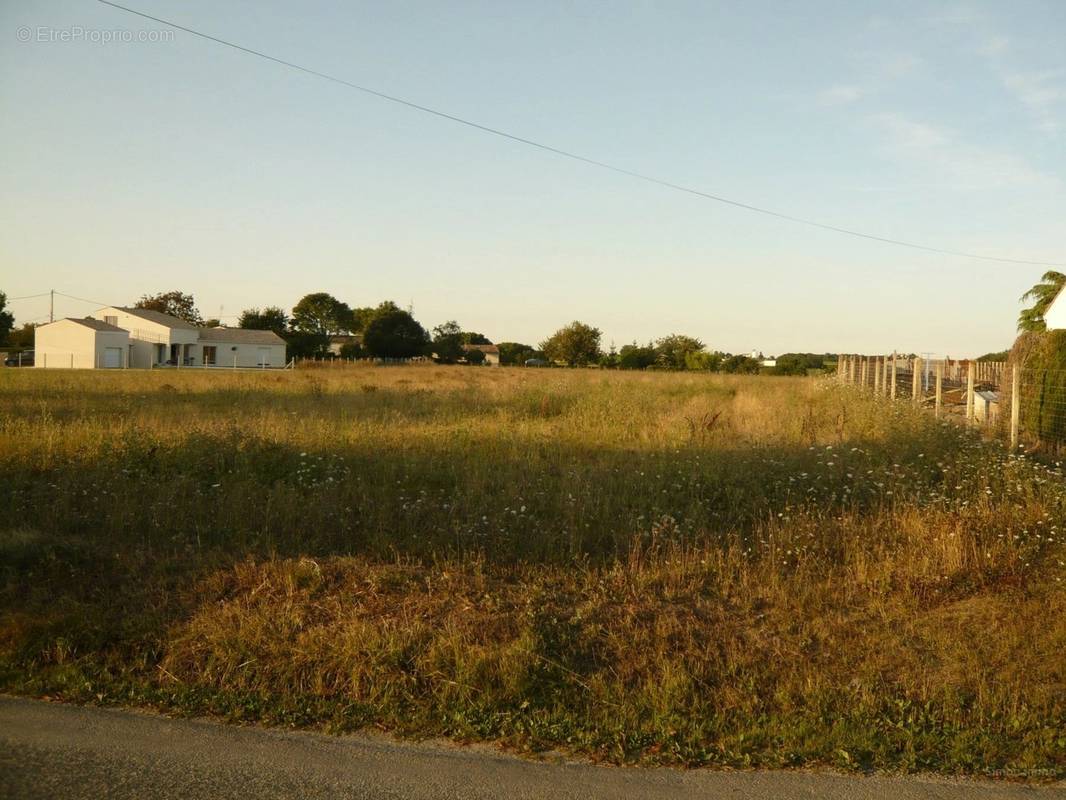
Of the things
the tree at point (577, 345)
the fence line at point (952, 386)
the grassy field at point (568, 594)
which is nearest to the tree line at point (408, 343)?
the tree at point (577, 345)

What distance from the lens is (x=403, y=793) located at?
136 inches

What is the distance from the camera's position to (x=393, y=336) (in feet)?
241

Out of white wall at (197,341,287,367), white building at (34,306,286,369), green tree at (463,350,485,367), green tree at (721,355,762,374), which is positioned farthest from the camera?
green tree at (463,350,485,367)

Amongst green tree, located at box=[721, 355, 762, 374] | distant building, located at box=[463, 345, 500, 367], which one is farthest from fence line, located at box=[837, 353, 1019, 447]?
distant building, located at box=[463, 345, 500, 367]

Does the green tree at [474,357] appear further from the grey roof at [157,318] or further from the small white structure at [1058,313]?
the small white structure at [1058,313]

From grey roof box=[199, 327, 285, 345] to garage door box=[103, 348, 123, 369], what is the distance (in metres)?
8.87

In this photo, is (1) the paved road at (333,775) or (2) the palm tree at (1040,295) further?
(2) the palm tree at (1040,295)

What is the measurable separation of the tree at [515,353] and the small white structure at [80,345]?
44.7 metres

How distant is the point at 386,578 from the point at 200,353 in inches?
2783

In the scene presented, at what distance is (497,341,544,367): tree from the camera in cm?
9788

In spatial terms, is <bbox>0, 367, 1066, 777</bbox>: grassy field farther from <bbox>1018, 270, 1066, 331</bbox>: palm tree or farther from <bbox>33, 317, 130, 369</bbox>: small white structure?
<bbox>33, 317, 130, 369</bbox>: small white structure

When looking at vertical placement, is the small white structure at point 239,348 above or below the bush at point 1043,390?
above

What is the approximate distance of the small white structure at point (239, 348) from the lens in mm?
70500

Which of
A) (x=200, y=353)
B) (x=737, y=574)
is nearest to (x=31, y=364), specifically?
(x=200, y=353)
